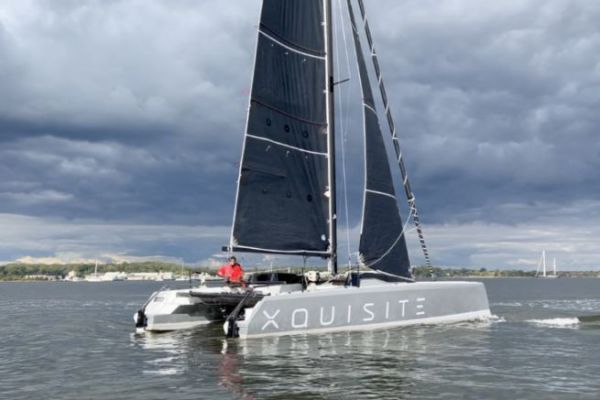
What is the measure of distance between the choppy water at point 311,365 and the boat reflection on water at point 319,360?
0.02m

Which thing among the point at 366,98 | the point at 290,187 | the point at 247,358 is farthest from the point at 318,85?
the point at 247,358

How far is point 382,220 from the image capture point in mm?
21031

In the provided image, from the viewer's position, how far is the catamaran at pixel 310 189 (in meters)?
19.7

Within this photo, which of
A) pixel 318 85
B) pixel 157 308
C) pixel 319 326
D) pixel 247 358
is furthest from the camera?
pixel 318 85

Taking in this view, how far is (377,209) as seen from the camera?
68.7ft

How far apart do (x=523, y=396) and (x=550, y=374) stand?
2565 mm

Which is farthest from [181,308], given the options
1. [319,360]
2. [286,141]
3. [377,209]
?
[377,209]

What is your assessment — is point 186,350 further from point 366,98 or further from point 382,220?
point 366,98

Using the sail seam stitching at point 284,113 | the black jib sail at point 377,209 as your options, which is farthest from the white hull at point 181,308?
the sail seam stitching at point 284,113

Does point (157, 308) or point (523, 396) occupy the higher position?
point (157, 308)

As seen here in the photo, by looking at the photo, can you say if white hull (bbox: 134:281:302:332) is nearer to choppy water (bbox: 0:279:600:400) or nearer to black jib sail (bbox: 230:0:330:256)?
choppy water (bbox: 0:279:600:400)

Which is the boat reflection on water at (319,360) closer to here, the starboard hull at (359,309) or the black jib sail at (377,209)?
the starboard hull at (359,309)

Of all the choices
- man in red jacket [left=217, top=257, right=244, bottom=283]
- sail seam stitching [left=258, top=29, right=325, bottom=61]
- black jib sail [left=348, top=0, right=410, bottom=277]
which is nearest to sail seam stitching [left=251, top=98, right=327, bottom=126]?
black jib sail [left=348, top=0, right=410, bottom=277]

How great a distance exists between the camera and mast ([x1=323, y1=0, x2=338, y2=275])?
2092 centimetres
